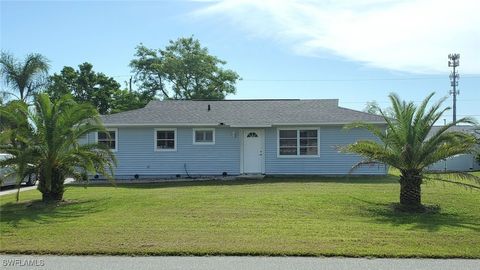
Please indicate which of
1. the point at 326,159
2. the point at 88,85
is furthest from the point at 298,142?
the point at 88,85

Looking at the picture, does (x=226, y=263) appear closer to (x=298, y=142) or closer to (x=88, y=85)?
(x=298, y=142)

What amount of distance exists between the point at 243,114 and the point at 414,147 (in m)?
12.5

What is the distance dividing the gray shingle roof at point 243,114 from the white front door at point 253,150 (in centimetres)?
67

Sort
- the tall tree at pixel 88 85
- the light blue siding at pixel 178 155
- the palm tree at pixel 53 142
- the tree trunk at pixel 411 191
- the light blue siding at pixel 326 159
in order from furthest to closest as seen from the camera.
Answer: the tall tree at pixel 88 85 → the light blue siding at pixel 178 155 → the light blue siding at pixel 326 159 → the palm tree at pixel 53 142 → the tree trunk at pixel 411 191

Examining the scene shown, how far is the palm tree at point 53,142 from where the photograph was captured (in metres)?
14.2

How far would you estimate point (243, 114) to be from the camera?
24828 millimetres

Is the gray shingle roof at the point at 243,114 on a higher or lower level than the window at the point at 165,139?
higher

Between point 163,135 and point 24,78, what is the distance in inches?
551

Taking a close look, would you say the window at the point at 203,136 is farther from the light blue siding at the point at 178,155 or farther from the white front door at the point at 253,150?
the white front door at the point at 253,150

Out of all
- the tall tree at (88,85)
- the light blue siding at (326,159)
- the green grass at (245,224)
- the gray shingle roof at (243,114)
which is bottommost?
the green grass at (245,224)

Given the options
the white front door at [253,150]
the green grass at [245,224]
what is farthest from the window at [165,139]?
the green grass at [245,224]

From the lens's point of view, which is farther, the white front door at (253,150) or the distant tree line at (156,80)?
the distant tree line at (156,80)

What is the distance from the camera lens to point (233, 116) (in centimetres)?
2441

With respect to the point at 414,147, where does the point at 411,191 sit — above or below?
below
